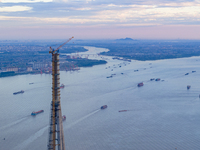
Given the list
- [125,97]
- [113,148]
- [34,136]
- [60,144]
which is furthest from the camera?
[125,97]

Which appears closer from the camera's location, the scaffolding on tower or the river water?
the scaffolding on tower

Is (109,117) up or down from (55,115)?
down

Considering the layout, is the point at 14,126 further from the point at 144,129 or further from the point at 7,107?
the point at 144,129

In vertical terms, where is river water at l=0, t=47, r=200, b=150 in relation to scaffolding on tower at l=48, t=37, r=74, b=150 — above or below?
below

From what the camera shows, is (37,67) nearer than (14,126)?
No

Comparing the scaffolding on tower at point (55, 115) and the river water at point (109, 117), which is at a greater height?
the scaffolding on tower at point (55, 115)

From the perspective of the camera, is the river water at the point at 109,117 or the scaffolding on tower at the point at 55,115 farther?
the river water at the point at 109,117

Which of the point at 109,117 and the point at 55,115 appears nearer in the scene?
the point at 55,115

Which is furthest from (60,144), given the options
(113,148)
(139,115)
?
(139,115)
